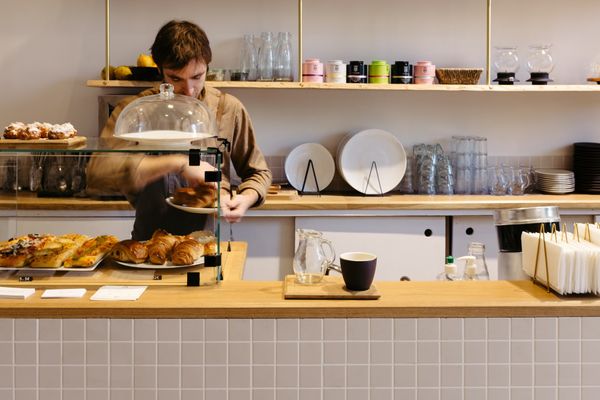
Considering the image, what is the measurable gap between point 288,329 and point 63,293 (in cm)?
55

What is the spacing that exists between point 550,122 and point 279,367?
3474mm

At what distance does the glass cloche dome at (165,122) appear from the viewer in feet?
7.52

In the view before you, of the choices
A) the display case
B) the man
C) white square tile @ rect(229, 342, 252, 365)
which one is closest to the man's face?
the man

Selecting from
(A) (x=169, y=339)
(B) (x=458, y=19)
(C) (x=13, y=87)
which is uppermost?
(B) (x=458, y=19)

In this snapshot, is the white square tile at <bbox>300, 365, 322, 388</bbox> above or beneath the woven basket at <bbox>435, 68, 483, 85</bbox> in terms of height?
beneath

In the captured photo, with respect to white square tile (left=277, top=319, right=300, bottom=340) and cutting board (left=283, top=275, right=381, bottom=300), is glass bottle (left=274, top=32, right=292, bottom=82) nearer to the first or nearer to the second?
cutting board (left=283, top=275, right=381, bottom=300)

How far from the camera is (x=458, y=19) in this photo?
4.96m

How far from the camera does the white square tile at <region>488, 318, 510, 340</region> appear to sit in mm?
2072

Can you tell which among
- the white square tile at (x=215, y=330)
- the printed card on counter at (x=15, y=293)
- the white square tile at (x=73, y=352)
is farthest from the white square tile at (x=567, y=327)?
the printed card on counter at (x=15, y=293)

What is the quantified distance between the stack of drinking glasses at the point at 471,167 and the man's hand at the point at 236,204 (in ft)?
6.36

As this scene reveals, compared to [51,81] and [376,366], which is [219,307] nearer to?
[376,366]

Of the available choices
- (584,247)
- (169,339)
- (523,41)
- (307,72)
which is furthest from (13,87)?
(584,247)

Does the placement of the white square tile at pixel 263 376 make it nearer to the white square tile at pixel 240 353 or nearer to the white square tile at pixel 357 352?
the white square tile at pixel 240 353

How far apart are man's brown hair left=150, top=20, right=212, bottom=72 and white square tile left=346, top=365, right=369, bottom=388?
61.4 inches
